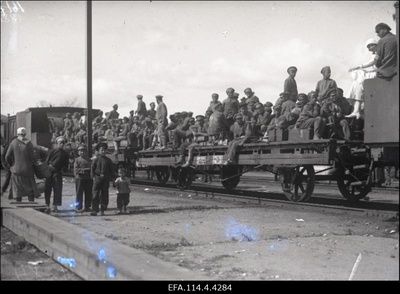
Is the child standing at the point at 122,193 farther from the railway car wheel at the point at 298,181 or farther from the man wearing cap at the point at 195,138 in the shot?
the man wearing cap at the point at 195,138

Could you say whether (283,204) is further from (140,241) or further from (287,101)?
(140,241)

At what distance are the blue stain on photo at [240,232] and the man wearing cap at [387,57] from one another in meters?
2.81

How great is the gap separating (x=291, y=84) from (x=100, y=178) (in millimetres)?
5623

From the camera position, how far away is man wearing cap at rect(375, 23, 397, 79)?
691 centimetres

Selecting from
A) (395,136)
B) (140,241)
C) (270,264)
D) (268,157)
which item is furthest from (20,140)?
(395,136)

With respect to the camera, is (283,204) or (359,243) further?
(283,204)

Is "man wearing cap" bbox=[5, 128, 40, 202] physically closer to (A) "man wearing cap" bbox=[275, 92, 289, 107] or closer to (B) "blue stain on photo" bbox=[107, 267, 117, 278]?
(A) "man wearing cap" bbox=[275, 92, 289, 107]

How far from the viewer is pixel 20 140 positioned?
11008 millimetres

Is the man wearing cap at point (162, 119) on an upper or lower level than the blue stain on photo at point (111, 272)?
upper

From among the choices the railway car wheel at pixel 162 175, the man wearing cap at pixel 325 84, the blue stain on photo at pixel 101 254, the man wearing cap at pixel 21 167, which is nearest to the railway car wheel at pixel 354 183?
the man wearing cap at pixel 325 84

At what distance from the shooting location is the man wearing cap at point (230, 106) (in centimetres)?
1488

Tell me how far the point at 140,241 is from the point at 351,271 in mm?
3061

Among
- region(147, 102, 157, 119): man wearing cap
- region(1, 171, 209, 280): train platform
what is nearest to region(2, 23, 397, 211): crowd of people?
region(147, 102, 157, 119): man wearing cap

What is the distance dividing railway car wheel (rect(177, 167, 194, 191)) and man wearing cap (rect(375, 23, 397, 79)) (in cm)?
969
